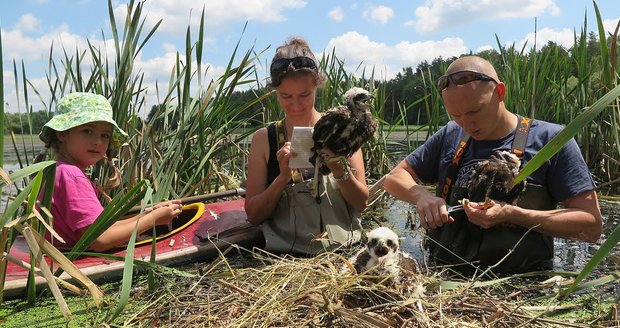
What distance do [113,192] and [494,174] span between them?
260 cm

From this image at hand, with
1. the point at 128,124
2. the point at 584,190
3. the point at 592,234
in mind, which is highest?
the point at 128,124

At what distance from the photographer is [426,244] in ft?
12.5

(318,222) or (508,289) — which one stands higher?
(318,222)

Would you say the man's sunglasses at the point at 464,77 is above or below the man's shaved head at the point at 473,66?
below

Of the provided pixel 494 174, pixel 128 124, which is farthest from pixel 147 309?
pixel 128 124

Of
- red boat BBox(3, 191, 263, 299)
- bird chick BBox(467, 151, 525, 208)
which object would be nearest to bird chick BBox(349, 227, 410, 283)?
bird chick BBox(467, 151, 525, 208)

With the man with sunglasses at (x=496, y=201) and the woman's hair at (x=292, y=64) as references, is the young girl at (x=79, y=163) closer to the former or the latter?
the woman's hair at (x=292, y=64)

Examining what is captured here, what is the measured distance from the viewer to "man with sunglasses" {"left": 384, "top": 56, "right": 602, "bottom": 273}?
291 centimetres

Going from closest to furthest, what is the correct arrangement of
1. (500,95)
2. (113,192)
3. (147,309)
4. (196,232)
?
(147,309) < (500,95) < (196,232) < (113,192)

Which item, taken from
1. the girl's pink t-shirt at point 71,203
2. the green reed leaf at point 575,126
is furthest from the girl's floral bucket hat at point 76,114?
the green reed leaf at point 575,126

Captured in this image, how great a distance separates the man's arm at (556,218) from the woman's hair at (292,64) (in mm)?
1234

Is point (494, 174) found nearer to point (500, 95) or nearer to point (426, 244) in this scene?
point (500, 95)

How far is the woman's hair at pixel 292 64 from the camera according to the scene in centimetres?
338

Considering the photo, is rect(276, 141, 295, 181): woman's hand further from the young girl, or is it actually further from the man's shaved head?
the man's shaved head
